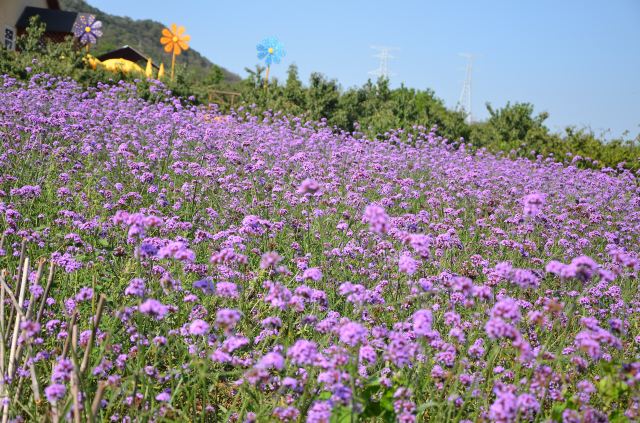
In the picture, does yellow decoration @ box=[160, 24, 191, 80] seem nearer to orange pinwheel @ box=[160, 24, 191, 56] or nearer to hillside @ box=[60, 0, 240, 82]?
orange pinwheel @ box=[160, 24, 191, 56]

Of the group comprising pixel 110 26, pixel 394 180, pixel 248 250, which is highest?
pixel 110 26

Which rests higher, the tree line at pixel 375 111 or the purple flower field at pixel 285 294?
the tree line at pixel 375 111

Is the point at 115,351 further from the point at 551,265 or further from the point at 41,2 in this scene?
the point at 41,2

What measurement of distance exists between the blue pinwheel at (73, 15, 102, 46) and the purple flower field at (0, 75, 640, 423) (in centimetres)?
2226

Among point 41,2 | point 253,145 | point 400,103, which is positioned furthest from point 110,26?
point 253,145

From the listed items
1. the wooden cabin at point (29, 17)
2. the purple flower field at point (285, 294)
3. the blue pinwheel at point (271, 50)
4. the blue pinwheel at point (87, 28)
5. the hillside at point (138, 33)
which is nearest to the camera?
the purple flower field at point (285, 294)

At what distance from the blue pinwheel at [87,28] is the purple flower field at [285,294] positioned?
73.0ft

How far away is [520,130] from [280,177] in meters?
14.0

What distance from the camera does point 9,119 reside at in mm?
7020

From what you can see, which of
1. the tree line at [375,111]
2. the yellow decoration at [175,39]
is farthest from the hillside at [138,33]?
the tree line at [375,111]

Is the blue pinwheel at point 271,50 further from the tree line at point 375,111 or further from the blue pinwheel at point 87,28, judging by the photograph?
the blue pinwheel at point 87,28

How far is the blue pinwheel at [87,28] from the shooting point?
28.8 meters

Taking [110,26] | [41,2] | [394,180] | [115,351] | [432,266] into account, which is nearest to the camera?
[115,351]

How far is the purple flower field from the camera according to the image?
2.19 meters
